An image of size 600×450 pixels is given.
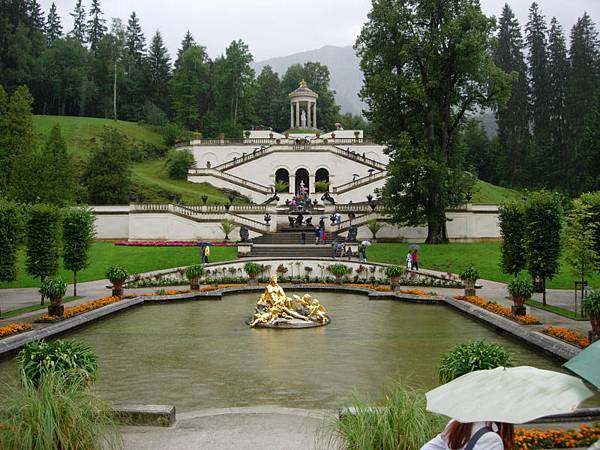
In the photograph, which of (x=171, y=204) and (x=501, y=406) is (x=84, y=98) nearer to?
(x=171, y=204)

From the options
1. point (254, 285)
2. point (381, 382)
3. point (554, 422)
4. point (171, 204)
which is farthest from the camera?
point (171, 204)

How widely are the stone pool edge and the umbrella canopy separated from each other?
988 centimetres

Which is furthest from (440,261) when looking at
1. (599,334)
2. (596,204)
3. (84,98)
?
(84,98)

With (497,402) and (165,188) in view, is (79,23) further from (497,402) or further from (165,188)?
(497,402)

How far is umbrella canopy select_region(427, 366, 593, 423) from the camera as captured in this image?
424cm

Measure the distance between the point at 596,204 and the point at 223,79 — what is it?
71741 millimetres

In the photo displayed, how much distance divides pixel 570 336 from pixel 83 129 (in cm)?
7673

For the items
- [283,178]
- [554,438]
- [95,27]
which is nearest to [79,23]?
[95,27]

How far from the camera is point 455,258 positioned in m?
36.5

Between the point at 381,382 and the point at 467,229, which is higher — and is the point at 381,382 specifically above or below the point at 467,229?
below

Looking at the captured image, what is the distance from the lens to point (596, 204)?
20438 mm

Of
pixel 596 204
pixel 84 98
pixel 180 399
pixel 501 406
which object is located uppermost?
pixel 84 98

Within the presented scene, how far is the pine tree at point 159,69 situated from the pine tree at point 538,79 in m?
61.7

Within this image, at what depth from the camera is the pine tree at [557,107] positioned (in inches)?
2830
